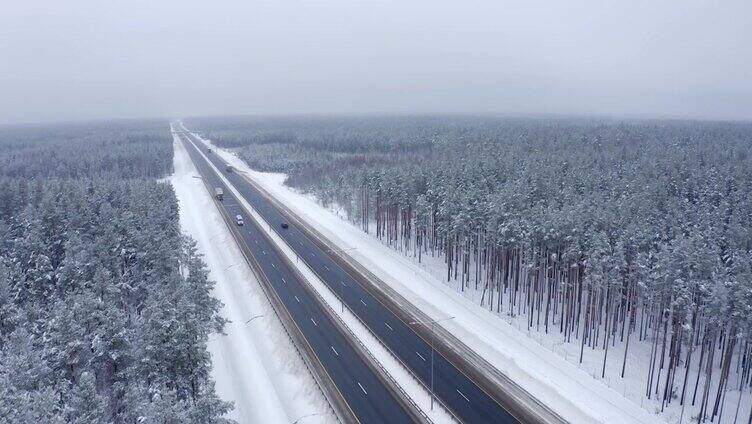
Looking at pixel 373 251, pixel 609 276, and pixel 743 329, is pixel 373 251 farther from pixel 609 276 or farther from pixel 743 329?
pixel 743 329

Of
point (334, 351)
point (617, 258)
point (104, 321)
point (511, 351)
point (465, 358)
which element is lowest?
point (511, 351)

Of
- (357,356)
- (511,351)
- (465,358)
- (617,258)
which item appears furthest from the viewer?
(511,351)

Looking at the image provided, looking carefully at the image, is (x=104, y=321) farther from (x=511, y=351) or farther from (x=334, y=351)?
(x=511, y=351)

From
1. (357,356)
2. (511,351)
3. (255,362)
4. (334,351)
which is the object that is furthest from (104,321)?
(511,351)

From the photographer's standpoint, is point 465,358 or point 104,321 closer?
point 104,321

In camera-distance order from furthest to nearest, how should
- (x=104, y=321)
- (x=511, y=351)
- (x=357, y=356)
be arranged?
(x=511, y=351)
(x=357, y=356)
(x=104, y=321)

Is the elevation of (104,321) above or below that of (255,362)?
above

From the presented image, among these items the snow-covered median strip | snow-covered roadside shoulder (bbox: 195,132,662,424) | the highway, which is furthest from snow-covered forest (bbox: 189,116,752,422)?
the highway

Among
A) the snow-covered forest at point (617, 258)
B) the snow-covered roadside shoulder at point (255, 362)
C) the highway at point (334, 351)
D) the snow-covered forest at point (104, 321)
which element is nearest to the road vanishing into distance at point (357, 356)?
the highway at point (334, 351)
